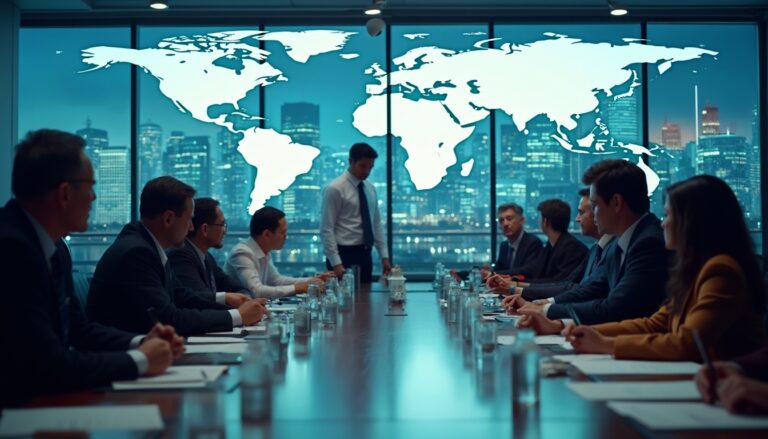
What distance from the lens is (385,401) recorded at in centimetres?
206

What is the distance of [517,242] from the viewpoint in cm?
686

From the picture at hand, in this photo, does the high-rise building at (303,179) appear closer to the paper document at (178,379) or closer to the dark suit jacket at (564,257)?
the dark suit jacket at (564,257)

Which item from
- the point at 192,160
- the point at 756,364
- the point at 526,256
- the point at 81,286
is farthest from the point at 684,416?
the point at 192,160

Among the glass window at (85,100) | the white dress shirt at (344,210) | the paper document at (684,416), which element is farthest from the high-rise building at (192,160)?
the paper document at (684,416)

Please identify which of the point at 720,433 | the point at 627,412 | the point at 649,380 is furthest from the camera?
the point at 649,380

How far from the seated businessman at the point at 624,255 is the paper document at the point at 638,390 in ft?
3.14

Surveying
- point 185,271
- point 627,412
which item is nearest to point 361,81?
point 185,271

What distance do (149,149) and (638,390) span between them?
6.73 metres

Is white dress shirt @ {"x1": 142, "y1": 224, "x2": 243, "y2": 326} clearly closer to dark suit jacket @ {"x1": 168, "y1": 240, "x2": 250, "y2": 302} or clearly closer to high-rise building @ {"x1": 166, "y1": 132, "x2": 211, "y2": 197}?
dark suit jacket @ {"x1": 168, "y1": 240, "x2": 250, "y2": 302}

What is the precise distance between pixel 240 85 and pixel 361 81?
1.07 meters

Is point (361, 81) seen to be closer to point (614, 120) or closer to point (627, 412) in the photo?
point (614, 120)

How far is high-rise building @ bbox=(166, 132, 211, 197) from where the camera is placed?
8141 mm

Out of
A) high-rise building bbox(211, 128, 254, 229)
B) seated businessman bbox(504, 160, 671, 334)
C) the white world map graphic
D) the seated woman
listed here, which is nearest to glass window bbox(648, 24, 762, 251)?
the white world map graphic

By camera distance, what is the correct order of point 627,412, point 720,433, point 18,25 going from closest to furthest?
point 720,433
point 627,412
point 18,25
